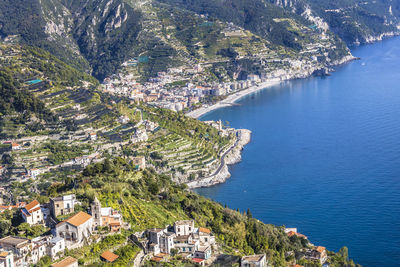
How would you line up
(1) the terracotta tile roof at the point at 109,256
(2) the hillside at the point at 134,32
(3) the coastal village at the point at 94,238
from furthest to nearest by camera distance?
(2) the hillside at the point at 134,32
(1) the terracotta tile roof at the point at 109,256
(3) the coastal village at the point at 94,238

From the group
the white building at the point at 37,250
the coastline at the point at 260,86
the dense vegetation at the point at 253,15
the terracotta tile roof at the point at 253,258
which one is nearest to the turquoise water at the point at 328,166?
the coastline at the point at 260,86

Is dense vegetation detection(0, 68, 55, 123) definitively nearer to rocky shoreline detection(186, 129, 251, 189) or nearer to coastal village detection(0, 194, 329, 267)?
rocky shoreline detection(186, 129, 251, 189)

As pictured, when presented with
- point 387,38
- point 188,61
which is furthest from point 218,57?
point 387,38

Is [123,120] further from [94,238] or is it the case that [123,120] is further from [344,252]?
[94,238]

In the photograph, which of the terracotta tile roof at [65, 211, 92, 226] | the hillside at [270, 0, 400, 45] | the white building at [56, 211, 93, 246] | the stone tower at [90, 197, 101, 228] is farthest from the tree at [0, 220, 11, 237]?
the hillside at [270, 0, 400, 45]

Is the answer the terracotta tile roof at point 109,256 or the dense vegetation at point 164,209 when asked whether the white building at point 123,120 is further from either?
the terracotta tile roof at point 109,256
